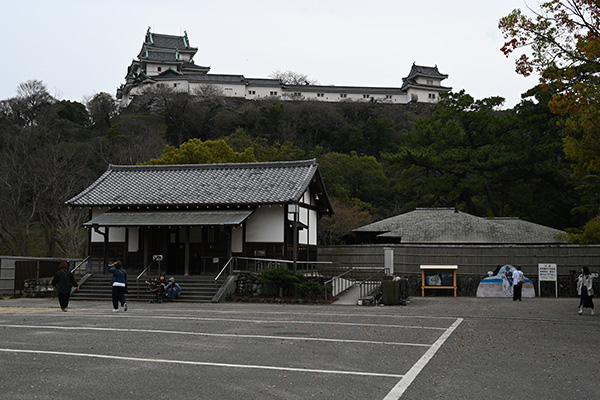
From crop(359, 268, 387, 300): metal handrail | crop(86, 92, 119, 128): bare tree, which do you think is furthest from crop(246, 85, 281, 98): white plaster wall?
crop(359, 268, 387, 300): metal handrail

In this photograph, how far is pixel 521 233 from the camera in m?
Answer: 31.8

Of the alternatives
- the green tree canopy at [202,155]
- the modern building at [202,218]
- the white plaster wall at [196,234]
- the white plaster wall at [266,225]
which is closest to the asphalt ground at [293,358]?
the modern building at [202,218]

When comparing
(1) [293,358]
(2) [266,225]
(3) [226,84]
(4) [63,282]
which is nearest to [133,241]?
(2) [266,225]

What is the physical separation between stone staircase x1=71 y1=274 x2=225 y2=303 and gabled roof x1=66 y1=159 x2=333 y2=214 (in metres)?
3.64

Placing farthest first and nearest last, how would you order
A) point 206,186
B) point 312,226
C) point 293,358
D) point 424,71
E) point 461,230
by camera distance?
point 424,71, point 461,230, point 312,226, point 206,186, point 293,358

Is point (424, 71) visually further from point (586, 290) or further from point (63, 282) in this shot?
point (63, 282)

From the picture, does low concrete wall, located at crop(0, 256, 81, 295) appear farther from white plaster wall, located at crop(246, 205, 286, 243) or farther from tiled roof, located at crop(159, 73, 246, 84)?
tiled roof, located at crop(159, 73, 246, 84)

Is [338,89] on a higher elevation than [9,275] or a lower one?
higher

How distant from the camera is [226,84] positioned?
286ft

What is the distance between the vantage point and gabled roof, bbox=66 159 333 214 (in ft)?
84.8

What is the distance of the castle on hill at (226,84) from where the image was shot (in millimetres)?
85375

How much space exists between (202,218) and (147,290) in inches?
149

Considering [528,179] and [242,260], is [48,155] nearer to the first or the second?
[242,260]

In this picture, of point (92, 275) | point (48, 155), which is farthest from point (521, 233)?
point (48, 155)
